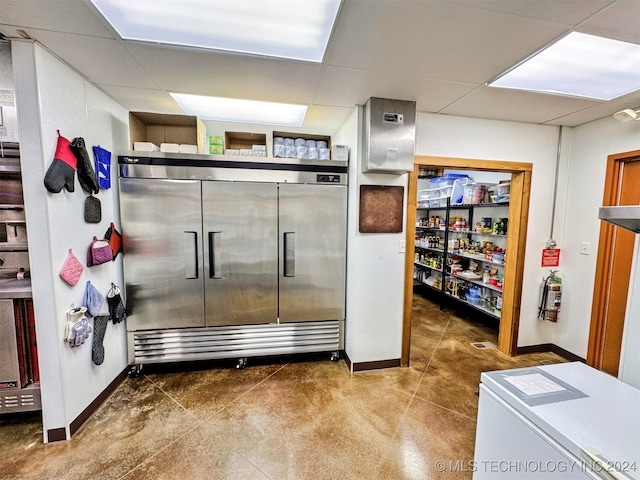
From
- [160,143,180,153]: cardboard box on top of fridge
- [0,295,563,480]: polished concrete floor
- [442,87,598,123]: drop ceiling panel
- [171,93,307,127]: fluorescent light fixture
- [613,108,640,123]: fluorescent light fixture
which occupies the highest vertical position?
[171,93,307,127]: fluorescent light fixture

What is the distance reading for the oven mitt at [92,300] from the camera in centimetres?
201

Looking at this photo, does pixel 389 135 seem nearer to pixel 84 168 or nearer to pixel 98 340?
pixel 84 168

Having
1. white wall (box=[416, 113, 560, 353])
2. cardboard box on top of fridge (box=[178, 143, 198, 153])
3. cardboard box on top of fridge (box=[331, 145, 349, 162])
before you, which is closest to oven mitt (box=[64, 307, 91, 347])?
cardboard box on top of fridge (box=[178, 143, 198, 153])

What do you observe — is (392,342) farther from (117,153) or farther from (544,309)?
(117,153)

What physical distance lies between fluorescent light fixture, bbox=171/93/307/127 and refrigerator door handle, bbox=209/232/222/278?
3.87ft

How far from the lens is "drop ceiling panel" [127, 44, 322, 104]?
1.74m

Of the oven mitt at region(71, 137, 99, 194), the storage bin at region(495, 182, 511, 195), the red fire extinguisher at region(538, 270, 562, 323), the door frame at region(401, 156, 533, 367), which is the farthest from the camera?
the storage bin at region(495, 182, 511, 195)

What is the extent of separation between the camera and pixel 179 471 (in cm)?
163

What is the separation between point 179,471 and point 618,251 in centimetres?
388

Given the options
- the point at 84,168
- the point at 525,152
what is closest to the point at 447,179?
the point at 525,152

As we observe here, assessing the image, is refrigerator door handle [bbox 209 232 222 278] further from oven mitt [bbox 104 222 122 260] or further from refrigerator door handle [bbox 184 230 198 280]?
oven mitt [bbox 104 222 122 260]

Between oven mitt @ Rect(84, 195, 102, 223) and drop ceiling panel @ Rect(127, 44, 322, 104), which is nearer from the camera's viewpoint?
drop ceiling panel @ Rect(127, 44, 322, 104)

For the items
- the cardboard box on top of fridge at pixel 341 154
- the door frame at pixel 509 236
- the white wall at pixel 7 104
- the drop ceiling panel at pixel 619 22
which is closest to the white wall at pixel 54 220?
the white wall at pixel 7 104

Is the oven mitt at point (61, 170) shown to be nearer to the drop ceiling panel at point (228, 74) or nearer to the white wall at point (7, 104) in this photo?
the white wall at point (7, 104)
